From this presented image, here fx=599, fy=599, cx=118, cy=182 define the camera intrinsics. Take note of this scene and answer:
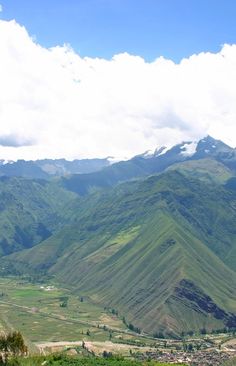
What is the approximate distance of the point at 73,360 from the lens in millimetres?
154375

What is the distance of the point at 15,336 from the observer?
158250 millimetres

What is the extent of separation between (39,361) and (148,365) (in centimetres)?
2982

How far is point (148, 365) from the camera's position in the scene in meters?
158

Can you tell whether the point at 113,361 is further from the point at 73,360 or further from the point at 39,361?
the point at 39,361

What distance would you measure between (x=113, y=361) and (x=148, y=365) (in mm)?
9617

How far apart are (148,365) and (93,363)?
15.2m

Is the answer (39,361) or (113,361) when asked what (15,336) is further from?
(113,361)

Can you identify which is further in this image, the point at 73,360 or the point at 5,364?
the point at 73,360

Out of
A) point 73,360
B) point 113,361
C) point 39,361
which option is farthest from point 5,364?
point 113,361

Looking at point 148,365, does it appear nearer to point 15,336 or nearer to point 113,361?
point 113,361

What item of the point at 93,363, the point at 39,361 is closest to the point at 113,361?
the point at 93,363

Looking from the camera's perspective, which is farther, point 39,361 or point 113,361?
point 113,361

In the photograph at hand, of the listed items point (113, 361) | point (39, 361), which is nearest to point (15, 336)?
point (39, 361)

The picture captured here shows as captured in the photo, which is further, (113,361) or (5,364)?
(113,361)
